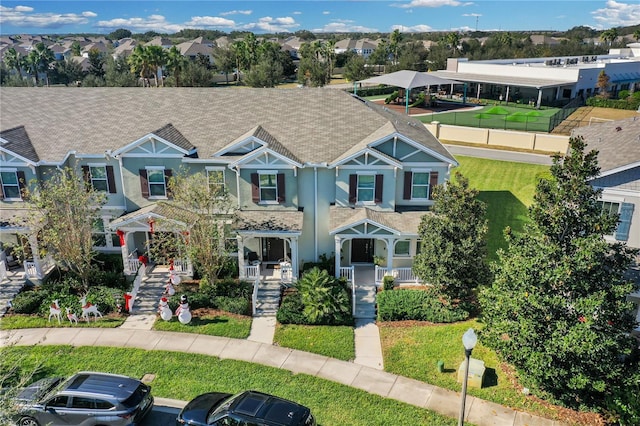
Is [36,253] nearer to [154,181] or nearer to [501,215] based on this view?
[154,181]

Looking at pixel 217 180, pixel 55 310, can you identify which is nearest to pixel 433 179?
pixel 217 180

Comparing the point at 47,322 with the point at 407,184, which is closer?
the point at 47,322

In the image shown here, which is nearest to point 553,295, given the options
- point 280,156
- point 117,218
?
point 280,156

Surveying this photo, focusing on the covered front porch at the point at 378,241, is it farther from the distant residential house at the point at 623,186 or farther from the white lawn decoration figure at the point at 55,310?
the white lawn decoration figure at the point at 55,310

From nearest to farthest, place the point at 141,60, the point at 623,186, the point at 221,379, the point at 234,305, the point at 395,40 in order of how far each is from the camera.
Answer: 1. the point at 221,379
2. the point at 623,186
3. the point at 234,305
4. the point at 141,60
5. the point at 395,40

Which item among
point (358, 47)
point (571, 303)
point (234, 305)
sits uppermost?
point (358, 47)

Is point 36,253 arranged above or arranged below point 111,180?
below
